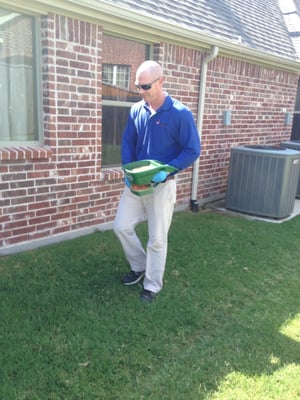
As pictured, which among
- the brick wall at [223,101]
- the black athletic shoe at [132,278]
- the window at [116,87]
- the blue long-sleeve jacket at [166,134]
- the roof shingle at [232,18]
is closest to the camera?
the blue long-sleeve jacket at [166,134]

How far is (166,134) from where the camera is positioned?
3311mm

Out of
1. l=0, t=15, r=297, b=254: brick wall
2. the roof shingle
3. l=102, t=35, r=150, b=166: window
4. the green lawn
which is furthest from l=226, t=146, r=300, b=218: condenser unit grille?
l=102, t=35, r=150, b=166: window

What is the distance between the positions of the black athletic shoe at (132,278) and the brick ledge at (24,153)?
5.31 feet

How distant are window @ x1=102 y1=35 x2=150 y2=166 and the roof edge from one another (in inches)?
6.4

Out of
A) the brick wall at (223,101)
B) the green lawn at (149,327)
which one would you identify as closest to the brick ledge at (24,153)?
the green lawn at (149,327)

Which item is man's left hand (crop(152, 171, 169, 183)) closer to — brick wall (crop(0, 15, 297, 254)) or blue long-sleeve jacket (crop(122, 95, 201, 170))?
blue long-sleeve jacket (crop(122, 95, 201, 170))

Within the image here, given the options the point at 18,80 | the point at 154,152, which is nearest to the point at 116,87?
the point at 18,80

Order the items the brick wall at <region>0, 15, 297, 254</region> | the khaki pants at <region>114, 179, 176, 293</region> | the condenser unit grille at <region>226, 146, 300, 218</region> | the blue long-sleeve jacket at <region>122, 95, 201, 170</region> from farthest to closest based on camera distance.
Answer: the condenser unit grille at <region>226, 146, 300, 218</region>
the brick wall at <region>0, 15, 297, 254</region>
the khaki pants at <region>114, 179, 176, 293</region>
the blue long-sleeve jacket at <region>122, 95, 201, 170</region>

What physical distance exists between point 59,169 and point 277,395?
3.21 m

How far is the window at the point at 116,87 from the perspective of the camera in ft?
16.6

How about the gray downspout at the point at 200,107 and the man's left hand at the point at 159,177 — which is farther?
the gray downspout at the point at 200,107

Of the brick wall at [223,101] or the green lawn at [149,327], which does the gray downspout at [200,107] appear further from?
the green lawn at [149,327]

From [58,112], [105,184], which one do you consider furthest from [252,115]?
[58,112]

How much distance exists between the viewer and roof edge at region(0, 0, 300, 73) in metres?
4.02
